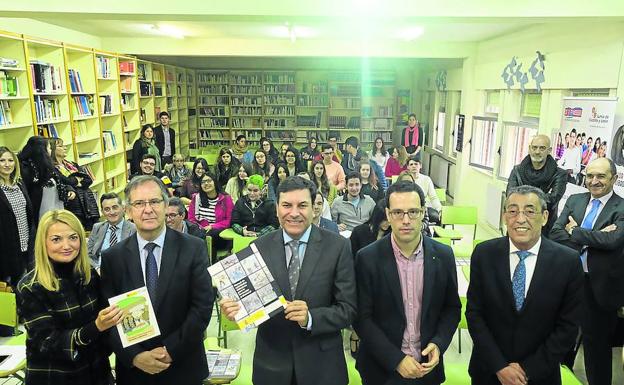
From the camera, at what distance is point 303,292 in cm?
190

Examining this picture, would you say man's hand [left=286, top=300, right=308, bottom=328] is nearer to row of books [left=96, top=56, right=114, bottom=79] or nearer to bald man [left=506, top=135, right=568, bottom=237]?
bald man [left=506, top=135, right=568, bottom=237]

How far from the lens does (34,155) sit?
478 cm

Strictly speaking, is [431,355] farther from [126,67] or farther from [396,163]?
[126,67]

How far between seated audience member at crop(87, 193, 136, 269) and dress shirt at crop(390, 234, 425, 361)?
281 cm

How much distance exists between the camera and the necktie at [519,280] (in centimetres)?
→ 204

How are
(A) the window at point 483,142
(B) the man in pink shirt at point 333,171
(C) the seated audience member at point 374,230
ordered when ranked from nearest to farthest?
(C) the seated audience member at point 374,230
(B) the man in pink shirt at point 333,171
(A) the window at point 483,142

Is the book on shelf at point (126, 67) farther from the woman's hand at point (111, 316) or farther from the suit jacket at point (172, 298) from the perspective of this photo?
the woman's hand at point (111, 316)

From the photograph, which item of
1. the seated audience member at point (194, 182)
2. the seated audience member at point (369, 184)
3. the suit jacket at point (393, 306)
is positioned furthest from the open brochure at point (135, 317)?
the seated audience member at point (194, 182)

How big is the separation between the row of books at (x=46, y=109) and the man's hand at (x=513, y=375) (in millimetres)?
5938

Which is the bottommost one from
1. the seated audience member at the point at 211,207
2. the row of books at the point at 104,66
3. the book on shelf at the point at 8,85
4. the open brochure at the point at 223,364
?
the open brochure at the point at 223,364

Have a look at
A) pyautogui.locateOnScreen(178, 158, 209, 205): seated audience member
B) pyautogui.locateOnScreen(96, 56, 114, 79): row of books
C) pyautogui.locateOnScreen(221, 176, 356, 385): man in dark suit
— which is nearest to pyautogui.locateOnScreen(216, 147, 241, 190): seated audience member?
pyautogui.locateOnScreen(178, 158, 209, 205): seated audience member

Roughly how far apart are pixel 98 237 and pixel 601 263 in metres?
4.06

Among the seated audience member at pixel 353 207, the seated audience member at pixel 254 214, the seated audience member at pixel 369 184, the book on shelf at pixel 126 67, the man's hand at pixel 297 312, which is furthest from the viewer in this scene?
the book on shelf at pixel 126 67

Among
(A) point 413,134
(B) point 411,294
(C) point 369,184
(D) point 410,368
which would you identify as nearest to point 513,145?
(C) point 369,184
